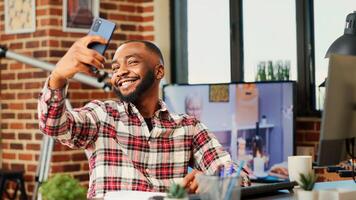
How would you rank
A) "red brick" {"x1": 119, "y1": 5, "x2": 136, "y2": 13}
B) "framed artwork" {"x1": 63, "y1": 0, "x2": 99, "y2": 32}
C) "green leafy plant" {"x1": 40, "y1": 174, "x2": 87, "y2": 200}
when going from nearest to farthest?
"green leafy plant" {"x1": 40, "y1": 174, "x2": 87, "y2": 200} < "framed artwork" {"x1": 63, "y1": 0, "x2": 99, "y2": 32} < "red brick" {"x1": 119, "y1": 5, "x2": 136, "y2": 13}

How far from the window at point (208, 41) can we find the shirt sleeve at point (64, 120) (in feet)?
9.37

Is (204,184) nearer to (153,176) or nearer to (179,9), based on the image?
(153,176)

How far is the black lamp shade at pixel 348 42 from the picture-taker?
3851mm

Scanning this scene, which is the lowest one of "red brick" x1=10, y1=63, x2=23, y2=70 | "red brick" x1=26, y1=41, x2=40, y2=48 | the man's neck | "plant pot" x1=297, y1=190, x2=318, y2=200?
"plant pot" x1=297, y1=190, x2=318, y2=200

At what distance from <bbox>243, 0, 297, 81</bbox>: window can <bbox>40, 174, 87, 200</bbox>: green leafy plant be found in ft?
11.2

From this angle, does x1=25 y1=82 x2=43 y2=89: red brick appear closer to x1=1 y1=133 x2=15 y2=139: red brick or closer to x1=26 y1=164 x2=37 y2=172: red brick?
x1=1 y1=133 x2=15 y2=139: red brick

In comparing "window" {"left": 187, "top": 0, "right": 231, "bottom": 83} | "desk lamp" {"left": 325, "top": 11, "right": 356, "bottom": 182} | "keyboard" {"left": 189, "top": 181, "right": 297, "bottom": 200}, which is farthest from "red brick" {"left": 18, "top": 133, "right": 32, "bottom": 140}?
"keyboard" {"left": 189, "top": 181, "right": 297, "bottom": 200}

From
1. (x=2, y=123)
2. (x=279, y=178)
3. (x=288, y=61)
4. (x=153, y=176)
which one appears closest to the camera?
(x=153, y=176)

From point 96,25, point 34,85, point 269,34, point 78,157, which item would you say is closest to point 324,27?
point 269,34

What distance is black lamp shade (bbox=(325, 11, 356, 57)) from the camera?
3.85 m

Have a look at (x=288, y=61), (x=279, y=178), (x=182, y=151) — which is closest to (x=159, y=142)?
(x=182, y=151)

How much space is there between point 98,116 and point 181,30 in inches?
125

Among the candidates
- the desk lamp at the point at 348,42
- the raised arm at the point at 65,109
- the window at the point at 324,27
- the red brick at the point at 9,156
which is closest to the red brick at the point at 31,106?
the red brick at the point at 9,156

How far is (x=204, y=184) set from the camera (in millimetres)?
2117
